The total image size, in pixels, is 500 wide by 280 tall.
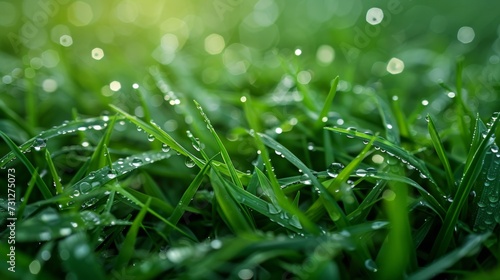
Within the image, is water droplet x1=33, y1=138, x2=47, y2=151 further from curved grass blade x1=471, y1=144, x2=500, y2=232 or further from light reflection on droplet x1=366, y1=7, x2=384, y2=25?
light reflection on droplet x1=366, y1=7, x2=384, y2=25

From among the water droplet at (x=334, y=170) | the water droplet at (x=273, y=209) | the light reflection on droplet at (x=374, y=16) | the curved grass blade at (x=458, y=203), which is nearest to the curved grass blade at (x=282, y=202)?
the water droplet at (x=273, y=209)

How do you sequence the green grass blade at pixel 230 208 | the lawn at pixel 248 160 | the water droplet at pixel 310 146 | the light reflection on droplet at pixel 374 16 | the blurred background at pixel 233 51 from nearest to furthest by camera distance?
the lawn at pixel 248 160, the green grass blade at pixel 230 208, the water droplet at pixel 310 146, the blurred background at pixel 233 51, the light reflection on droplet at pixel 374 16

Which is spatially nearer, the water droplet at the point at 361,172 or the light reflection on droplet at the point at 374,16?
the water droplet at the point at 361,172

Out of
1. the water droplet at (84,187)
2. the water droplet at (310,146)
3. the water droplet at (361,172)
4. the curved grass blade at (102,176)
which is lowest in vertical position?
the water droplet at (84,187)

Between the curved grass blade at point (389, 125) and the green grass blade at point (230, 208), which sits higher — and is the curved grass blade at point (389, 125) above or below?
above

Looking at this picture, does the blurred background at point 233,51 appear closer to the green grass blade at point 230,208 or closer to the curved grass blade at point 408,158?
the curved grass blade at point 408,158

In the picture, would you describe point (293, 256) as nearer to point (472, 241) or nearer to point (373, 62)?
point (472, 241)

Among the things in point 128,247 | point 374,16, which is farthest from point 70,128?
point 374,16
